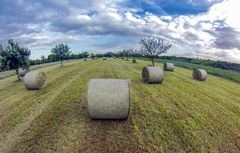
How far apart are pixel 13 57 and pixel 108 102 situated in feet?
66.8

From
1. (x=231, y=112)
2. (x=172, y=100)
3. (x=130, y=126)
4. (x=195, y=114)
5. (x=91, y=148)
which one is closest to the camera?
(x=91, y=148)

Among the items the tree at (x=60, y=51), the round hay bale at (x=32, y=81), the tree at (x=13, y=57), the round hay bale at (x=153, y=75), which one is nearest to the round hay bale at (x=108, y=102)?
the round hay bale at (x=153, y=75)

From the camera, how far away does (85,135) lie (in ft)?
27.7

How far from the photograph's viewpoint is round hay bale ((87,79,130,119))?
9430mm

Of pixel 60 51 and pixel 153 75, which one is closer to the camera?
pixel 153 75

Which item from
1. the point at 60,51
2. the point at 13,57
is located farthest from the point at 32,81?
the point at 60,51

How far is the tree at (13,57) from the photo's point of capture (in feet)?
79.3

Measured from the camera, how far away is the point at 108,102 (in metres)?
9.45

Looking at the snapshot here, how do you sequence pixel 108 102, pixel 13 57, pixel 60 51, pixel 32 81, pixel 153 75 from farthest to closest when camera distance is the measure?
pixel 60 51 → pixel 13 57 → pixel 153 75 → pixel 32 81 → pixel 108 102

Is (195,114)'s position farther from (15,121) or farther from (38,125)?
(15,121)

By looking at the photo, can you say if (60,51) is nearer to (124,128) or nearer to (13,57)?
(13,57)

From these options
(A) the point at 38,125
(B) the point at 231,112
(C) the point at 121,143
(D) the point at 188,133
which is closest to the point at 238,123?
(B) the point at 231,112

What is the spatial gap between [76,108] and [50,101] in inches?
110

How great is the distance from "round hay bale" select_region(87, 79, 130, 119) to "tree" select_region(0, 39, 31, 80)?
759 inches
